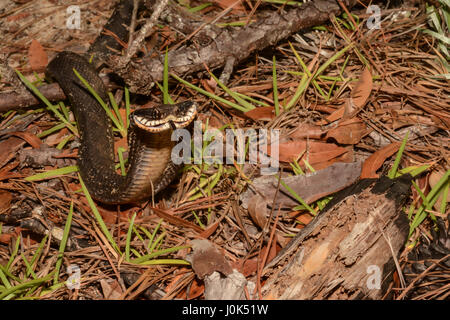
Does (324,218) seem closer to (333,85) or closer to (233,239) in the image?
(233,239)

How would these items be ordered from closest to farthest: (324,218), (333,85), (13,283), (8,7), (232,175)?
(324,218) < (13,283) < (232,175) < (333,85) < (8,7)

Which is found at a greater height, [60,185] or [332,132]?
[332,132]

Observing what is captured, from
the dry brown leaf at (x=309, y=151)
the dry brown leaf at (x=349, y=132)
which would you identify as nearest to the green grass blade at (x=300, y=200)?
the dry brown leaf at (x=309, y=151)

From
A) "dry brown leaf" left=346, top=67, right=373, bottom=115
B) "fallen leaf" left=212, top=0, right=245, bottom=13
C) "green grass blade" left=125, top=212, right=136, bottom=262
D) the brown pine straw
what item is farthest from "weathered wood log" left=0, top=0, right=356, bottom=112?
the brown pine straw

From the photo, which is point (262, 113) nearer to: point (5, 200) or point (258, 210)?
point (258, 210)

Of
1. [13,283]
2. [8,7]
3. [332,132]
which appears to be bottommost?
[13,283]

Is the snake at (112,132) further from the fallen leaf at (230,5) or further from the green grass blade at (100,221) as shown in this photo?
the fallen leaf at (230,5)

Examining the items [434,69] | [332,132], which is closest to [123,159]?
[332,132]
